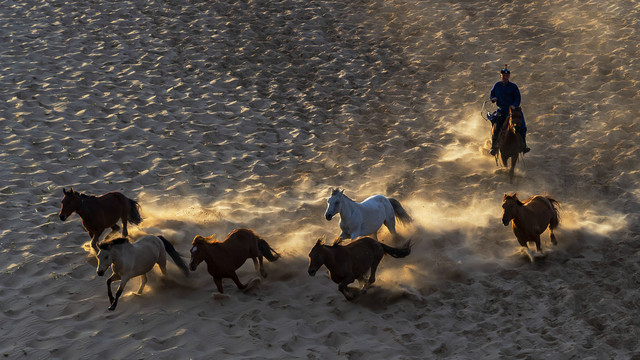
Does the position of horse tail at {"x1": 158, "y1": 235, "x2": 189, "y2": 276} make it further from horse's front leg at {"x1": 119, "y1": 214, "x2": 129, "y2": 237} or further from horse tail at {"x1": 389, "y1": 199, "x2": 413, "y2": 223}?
horse tail at {"x1": 389, "y1": 199, "x2": 413, "y2": 223}

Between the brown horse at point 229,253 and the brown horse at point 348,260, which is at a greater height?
the brown horse at point 348,260

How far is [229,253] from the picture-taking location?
339 inches

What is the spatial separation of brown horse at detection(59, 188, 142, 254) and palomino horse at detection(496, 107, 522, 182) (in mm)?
6276

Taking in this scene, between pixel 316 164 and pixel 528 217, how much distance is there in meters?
4.56

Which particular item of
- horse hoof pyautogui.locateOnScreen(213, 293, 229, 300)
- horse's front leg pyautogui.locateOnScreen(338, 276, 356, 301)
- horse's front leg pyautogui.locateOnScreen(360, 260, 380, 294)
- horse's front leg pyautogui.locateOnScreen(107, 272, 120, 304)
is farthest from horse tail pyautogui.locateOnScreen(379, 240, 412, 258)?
horse's front leg pyautogui.locateOnScreen(107, 272, 120, 304)

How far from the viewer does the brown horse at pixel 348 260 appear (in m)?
8.16

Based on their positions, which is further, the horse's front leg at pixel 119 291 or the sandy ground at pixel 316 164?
the horse's front leg at pixel 119 291

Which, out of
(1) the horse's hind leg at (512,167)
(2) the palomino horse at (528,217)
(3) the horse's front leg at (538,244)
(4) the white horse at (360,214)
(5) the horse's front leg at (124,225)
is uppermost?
(1) the horse's hind leg at (512,167)

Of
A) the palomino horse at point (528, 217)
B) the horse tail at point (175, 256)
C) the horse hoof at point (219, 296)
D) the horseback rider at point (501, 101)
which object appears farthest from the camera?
the horseback rider at point (501, 101)

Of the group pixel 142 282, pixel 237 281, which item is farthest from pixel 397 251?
pixel 142 282

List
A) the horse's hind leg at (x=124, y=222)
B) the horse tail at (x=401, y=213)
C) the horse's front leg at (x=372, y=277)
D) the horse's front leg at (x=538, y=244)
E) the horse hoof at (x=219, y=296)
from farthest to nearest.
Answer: the horse tail at (x=401, y=213) < the horse's hind leg at (x=124, y=222) < the horse's front leg at (x=538, y=244) < the horse's front leg at (x=372, y=277) < the horse hoof at (x=219, y=296)

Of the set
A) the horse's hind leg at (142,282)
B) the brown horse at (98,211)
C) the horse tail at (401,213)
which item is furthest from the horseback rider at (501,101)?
the horse's hind leg at (142,282)

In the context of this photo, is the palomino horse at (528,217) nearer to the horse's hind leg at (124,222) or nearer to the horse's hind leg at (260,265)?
the horse's hind leg at (260,265)

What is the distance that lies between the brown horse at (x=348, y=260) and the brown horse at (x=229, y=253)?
99cm
